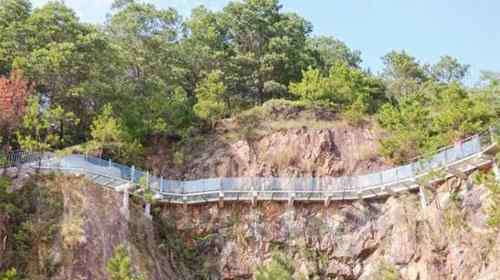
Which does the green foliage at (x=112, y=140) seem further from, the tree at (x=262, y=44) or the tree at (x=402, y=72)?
the tree at (x=402, y=72)

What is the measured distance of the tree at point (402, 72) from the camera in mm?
40062

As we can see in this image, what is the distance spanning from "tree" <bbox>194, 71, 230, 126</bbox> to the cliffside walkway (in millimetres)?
5069

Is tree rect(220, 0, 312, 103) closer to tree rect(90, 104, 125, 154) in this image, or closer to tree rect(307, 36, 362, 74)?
tree rect(307, 36, 362, 74)

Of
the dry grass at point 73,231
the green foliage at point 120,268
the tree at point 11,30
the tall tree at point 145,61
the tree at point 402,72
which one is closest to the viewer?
the green foliage at point 120,268

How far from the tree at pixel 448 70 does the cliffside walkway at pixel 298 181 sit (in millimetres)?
21350

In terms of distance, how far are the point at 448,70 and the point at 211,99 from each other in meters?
22.2

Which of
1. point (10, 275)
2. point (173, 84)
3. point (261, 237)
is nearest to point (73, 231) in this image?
point (10, 275)

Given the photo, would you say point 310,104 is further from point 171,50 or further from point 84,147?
point 84,147

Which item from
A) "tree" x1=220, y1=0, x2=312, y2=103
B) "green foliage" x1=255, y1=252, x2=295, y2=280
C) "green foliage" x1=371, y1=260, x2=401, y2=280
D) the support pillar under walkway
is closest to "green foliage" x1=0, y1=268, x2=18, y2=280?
"green foliage" x1=255, y1=252, x2=295, y2=280

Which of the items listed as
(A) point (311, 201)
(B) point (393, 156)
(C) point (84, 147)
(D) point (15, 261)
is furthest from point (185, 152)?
(D) point (15, 261)

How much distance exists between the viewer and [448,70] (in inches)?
1737

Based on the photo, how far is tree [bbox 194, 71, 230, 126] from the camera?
2797 cm

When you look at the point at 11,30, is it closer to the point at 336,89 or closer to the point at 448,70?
the point at 336,89

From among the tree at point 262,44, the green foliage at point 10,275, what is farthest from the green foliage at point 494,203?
the tree at point 262,44
